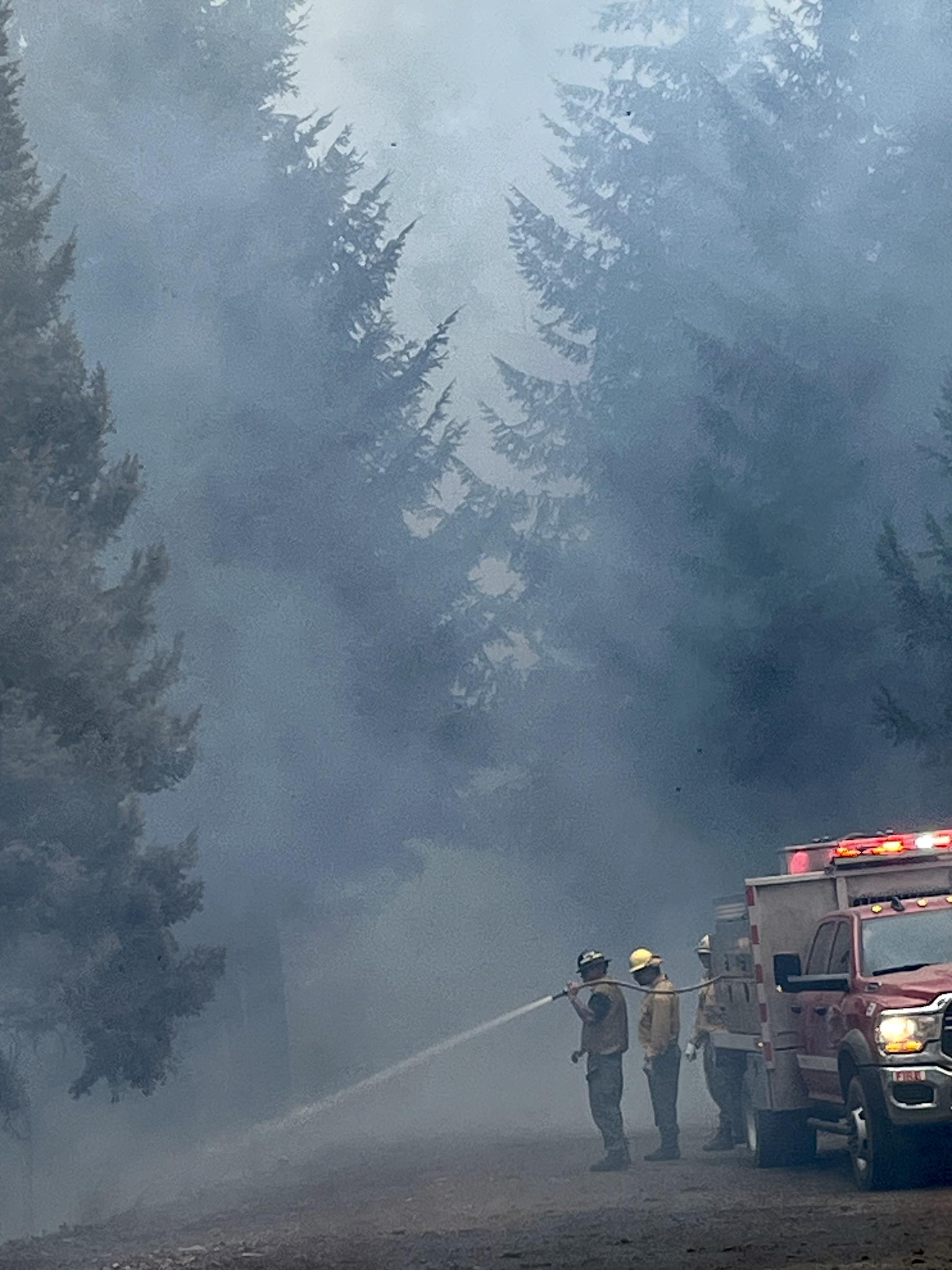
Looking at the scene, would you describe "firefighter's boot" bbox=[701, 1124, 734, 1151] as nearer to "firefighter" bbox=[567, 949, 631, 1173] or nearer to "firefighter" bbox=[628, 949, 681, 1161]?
"firefighter" bbox=[628, 949, 681, 1161]

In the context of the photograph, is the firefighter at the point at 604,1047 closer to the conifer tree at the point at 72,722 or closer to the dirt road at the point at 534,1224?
the dirt road at the point at 534,1224

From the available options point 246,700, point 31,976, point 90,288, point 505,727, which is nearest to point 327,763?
point 246,700

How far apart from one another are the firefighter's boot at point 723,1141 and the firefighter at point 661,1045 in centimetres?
27

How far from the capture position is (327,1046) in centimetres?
3052

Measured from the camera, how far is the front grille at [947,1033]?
10.7m

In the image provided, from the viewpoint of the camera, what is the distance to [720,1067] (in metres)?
15.5

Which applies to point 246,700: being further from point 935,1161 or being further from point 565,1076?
point 935,1161

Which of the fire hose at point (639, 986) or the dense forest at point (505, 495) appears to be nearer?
the fire hose at point (639, 986)

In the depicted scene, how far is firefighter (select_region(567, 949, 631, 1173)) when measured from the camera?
14500 millimetres

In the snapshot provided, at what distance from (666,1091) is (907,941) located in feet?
13.1

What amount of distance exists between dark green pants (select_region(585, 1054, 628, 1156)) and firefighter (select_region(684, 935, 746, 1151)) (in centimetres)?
88

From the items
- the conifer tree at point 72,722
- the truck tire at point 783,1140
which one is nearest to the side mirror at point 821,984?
the truck tire at point 783,1140

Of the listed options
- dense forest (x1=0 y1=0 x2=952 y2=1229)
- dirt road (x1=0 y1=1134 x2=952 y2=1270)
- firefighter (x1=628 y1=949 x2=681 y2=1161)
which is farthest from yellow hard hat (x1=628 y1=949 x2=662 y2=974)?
dense forest (x1=0 y1=0 x2=952 y2=1229)

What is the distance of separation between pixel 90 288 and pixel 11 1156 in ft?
34.2
